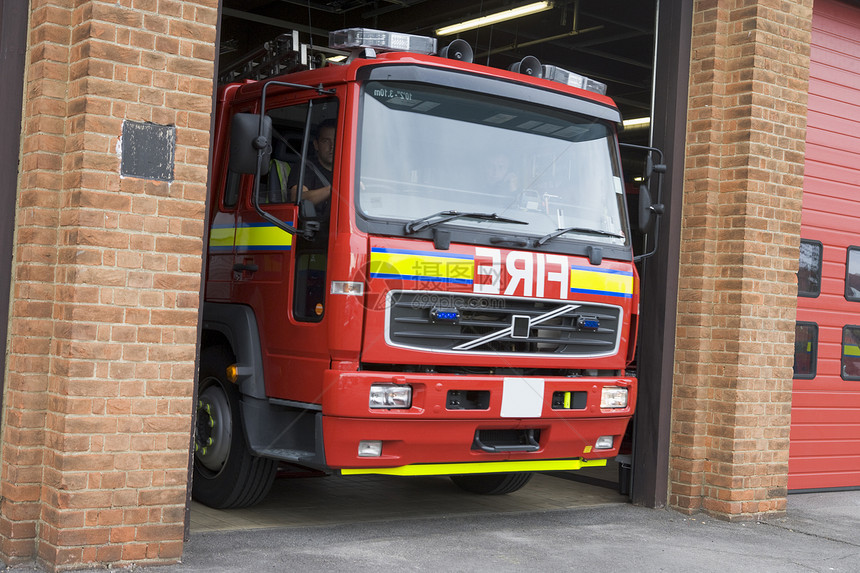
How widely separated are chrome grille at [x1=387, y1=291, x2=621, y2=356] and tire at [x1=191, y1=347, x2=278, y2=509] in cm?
154

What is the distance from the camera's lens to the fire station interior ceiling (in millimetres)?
12562

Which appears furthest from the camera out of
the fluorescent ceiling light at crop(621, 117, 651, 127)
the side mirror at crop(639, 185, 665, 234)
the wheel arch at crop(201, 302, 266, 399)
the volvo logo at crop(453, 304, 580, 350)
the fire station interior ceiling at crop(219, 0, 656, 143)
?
the fluorescent ceiling light at crop(621, 117, 651, 127)

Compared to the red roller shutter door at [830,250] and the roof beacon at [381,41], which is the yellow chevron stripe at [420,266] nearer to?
the roof beacon at [381,41]

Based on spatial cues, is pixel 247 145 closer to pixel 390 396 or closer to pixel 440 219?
pixel 440 219

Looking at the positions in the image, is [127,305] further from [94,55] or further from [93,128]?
[94,55]

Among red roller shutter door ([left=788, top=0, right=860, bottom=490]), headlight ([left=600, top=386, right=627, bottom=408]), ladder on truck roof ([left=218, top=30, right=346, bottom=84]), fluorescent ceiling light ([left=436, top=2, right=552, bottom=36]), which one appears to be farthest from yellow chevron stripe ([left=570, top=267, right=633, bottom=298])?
fluorescent ceiling light ([left=436, top=2, right=552, bottom=36])

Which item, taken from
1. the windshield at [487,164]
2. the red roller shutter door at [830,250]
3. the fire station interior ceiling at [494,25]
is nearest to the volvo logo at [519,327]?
the windshield at [487,164]

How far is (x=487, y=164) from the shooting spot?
6.46m

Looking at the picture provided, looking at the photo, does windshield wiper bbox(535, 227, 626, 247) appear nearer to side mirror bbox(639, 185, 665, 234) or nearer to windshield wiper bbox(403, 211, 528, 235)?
windshield wiper bbox(403, 211, 528, 235)

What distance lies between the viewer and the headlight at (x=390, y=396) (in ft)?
19.3

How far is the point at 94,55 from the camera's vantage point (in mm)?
5016

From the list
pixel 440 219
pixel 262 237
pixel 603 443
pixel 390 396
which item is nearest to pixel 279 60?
pixel 262 237

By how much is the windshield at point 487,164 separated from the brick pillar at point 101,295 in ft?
3.97

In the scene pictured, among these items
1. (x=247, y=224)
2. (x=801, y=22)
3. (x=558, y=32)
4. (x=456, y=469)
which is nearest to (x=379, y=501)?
(x=456, y=469)
